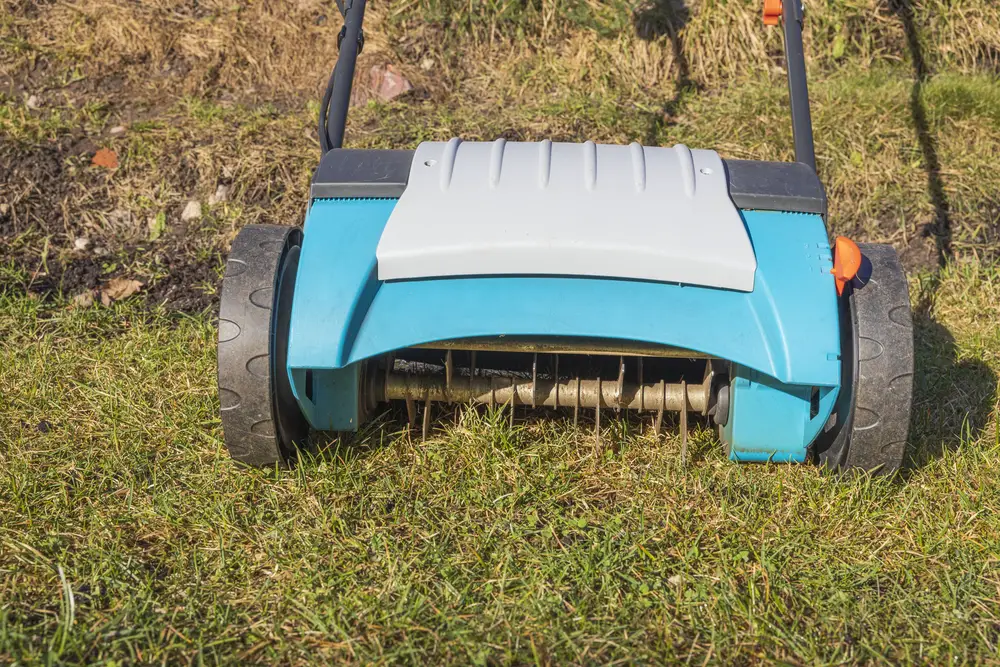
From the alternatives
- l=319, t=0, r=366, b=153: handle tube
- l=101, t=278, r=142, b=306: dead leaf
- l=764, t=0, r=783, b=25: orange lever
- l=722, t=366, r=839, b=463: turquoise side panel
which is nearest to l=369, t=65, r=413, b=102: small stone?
l=319, t=0, r=366, b=153: handle tube

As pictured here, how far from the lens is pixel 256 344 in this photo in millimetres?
2043

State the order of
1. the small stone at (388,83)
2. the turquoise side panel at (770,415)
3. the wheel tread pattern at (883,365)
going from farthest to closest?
the small stone at (388,83) → the turquoise side panel at (770,415) → the wheel tread pattern at (883,365)

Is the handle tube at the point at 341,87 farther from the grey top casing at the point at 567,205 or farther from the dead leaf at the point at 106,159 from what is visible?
the dead leaf at the point at 106,159

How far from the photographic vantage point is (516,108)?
3.93m

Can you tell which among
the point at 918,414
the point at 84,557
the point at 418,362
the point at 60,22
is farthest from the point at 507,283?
the point at 60,22

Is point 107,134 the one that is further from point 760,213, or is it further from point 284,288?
point 760,213

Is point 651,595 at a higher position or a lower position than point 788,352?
lower

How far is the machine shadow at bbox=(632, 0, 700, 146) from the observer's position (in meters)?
4.00

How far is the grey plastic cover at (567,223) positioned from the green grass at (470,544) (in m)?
0.55

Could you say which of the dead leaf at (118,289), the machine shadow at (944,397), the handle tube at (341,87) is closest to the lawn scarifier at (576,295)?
the handle tube at (341,87)

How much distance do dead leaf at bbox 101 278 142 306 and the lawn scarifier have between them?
3.55ft

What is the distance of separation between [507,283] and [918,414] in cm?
127

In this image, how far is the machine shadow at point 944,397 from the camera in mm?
2465

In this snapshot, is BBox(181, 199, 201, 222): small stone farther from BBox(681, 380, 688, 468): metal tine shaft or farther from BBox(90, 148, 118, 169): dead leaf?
BBox(681, 380, 688, 468): metal tine shaft
